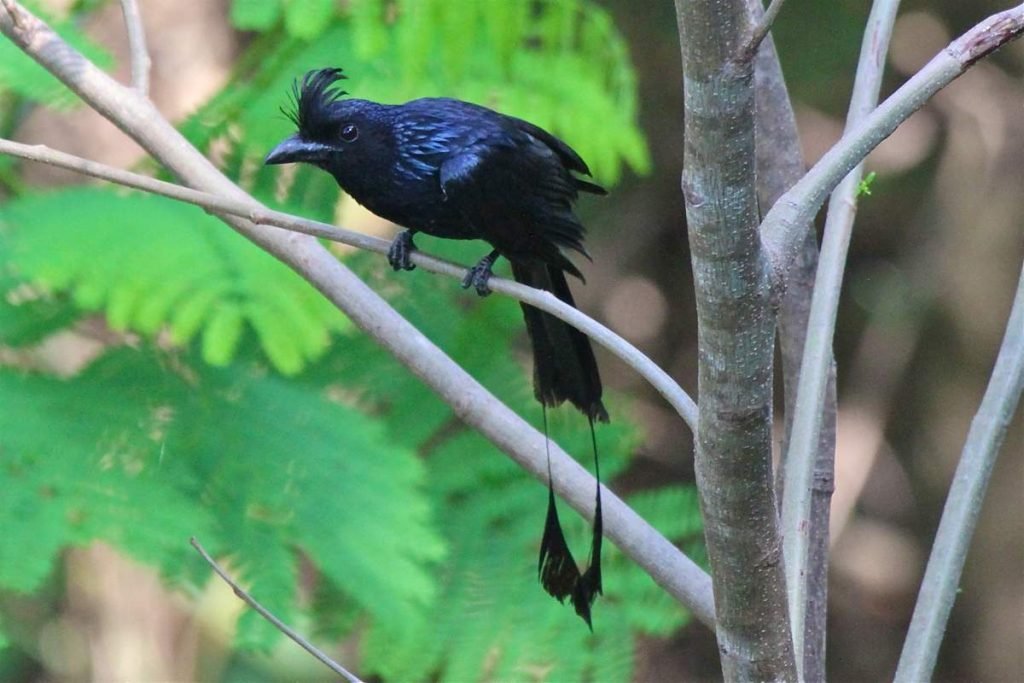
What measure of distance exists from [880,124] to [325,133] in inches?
51.2

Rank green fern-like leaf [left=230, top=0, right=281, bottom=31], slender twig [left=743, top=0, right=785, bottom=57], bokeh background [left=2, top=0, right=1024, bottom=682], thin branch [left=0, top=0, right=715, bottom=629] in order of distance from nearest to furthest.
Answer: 1. slender twig [left=743, top=0, right=785, bottom=57]
2. thin branch [left=0, top=0, right=715, bottom=629]
3. green fern-like leaf [left=230, top=0, right=281, bottom=31]
4. bokeh background [left=2, top=0, right=1024, bottom=682]

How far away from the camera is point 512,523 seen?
3281 mm

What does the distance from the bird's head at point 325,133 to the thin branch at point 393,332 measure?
242mm

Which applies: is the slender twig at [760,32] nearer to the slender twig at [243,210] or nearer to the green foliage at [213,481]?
the slender twig at [243,210]

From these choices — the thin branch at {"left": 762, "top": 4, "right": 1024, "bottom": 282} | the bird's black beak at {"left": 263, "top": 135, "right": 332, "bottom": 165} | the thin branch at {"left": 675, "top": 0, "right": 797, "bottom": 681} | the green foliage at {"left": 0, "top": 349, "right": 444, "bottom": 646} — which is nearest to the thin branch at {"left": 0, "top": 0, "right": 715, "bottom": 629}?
the bird's black beak at {"left": 263, "top": 135, "right": 332, "bottom": 165}

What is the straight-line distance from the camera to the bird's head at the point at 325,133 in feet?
8.09

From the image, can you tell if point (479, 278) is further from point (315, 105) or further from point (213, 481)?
point (213, 481)

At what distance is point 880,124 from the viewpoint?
1491 mm

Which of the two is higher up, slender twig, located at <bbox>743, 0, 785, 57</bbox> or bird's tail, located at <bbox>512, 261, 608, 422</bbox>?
slender twig, located at <bbox>743, 0, 785, 57</bbox>

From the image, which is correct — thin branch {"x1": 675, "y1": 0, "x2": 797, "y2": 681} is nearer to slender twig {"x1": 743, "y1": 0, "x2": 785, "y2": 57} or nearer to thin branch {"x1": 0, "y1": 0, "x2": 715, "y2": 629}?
slender twig {"x1": 743, "y1": 0, "x2": 785, "y2": 57}

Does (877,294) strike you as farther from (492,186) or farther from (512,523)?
(492,186)

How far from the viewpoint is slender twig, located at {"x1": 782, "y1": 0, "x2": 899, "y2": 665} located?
5.64 feet

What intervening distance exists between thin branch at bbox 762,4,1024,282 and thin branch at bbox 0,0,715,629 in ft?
2.24

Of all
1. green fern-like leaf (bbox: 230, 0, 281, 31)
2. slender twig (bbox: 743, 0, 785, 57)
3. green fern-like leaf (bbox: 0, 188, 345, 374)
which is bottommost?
green fern-like leaf (bbox: 0, 188, 345, 374)
